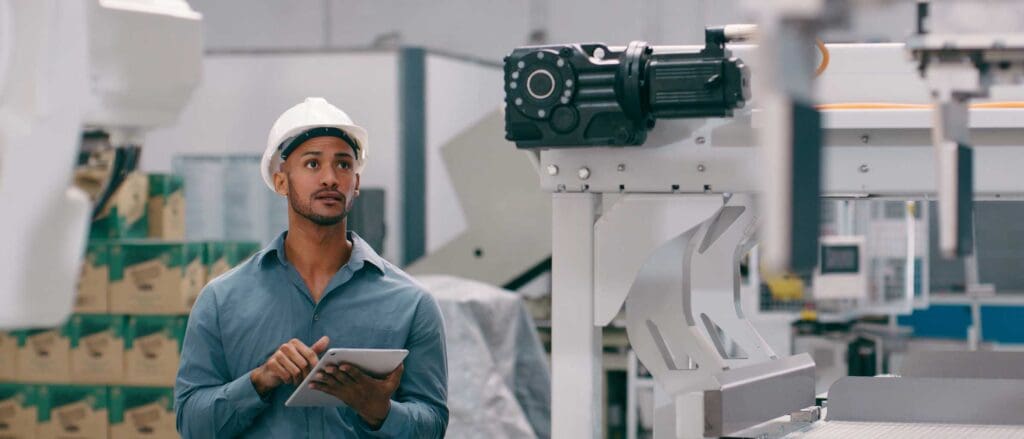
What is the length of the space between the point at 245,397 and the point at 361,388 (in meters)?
0.24

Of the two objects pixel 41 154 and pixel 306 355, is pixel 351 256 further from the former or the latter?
pixel 41 154

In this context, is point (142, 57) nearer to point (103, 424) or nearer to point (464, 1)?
point (103, 424)


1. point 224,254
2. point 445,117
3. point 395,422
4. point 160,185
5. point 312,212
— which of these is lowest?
point 395,422

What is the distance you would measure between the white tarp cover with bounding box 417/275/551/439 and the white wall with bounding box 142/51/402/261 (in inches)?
56.1

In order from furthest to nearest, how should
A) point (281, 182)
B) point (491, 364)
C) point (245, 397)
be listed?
1. point (491, 364)
2. point (281, 182)
3. point (245, 397)

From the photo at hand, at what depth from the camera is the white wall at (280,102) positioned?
7.61 meters

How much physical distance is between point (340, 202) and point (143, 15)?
976 millimetres

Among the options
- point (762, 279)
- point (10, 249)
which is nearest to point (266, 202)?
point (762, 279)

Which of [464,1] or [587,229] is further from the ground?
[464,1]

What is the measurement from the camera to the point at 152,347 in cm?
649

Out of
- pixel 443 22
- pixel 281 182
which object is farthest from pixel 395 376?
pixel 443 22

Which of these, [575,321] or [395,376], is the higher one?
[575,321]

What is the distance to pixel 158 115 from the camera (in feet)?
5.92

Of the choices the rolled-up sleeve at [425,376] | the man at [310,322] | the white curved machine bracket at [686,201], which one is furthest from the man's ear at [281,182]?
the white curved machine bracket at [686,201]
